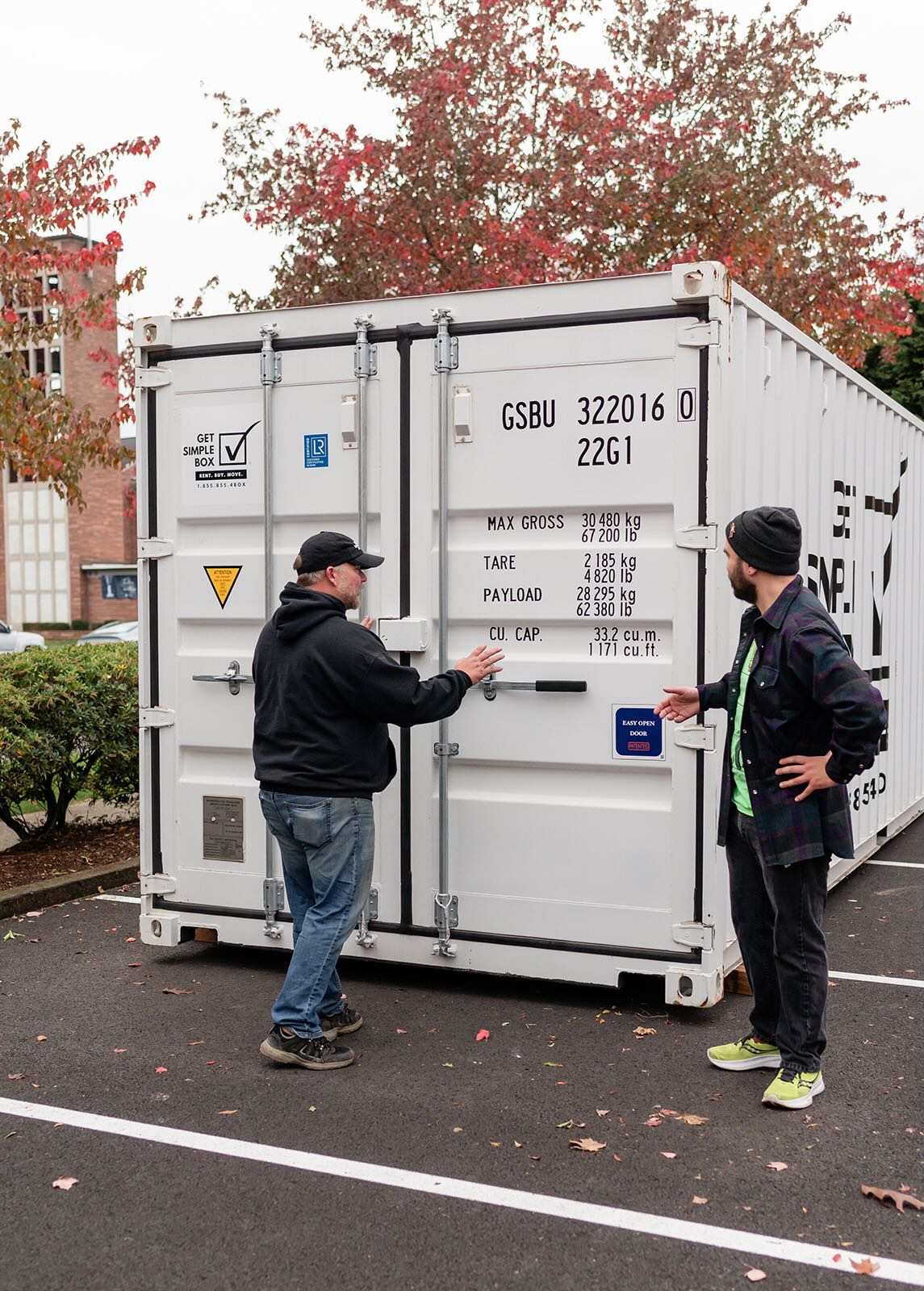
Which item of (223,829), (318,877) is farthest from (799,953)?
(223,829)

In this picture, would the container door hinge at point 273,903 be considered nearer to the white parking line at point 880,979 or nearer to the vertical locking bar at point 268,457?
the vertical locking bar at point 268,457

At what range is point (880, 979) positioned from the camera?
6078 millimetres

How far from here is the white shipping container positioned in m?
5.40

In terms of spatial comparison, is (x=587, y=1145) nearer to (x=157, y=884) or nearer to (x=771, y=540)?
(x=771, y=540)

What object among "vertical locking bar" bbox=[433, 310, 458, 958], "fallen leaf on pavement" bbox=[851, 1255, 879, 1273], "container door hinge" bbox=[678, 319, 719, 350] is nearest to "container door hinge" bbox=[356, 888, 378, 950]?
"vertical locking bar" bbox=[433, 310, 458, 958]

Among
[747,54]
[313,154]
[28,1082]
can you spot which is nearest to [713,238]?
[747,54]

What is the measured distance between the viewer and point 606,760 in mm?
5539

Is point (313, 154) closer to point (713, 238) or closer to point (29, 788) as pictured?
point (713, 238)

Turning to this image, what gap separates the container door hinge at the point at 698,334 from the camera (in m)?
5.26

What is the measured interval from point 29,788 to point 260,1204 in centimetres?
498

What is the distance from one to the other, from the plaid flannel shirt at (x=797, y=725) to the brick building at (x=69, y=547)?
5434 cm

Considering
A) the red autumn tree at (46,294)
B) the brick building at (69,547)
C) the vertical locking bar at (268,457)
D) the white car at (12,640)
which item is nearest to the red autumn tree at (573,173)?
the red autumn tree at (46,294)

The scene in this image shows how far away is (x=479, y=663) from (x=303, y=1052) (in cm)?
165

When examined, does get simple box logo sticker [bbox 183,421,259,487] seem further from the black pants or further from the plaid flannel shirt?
the black pants
